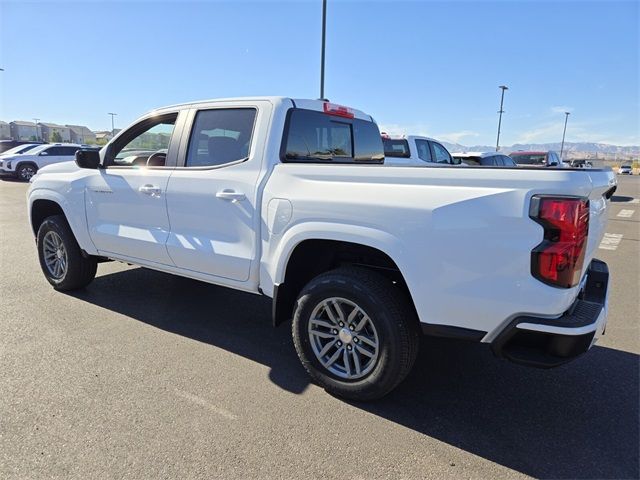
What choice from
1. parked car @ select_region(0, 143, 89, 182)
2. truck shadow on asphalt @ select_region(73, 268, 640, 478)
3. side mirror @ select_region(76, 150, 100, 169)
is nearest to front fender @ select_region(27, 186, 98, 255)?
side mirror @ select_region(76, 150, 100, 169)

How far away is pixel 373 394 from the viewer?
2.89 m

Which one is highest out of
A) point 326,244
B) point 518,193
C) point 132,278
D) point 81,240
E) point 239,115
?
point 239,115

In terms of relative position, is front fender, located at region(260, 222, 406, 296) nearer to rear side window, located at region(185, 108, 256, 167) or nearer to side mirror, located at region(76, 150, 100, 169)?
rear side window, located at region(185, 108, 256, 167)

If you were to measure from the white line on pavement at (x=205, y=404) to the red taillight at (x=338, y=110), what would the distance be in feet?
7.93

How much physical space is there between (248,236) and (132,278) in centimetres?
296

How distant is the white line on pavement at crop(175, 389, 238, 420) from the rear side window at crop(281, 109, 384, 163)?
68.4 inches

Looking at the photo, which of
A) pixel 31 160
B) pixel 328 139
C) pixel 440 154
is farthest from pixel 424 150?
pixel 31 160

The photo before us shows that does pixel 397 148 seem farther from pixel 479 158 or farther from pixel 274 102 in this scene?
pixel 274 102

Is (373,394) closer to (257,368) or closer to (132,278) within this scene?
(257,368)

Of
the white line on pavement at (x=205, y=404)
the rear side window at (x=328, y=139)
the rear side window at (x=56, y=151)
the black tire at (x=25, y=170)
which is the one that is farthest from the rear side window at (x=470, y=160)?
the black tire at (x=25, y=170)

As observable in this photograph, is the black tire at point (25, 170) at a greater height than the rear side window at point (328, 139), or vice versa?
the rear side window at point (328, 139)

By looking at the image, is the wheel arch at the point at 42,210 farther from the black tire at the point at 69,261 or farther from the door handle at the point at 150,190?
the door handle at the point at 150,190

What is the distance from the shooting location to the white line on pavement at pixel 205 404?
2811 millimetres

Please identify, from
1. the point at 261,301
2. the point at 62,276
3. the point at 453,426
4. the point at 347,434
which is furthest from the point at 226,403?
the point at 62,276
